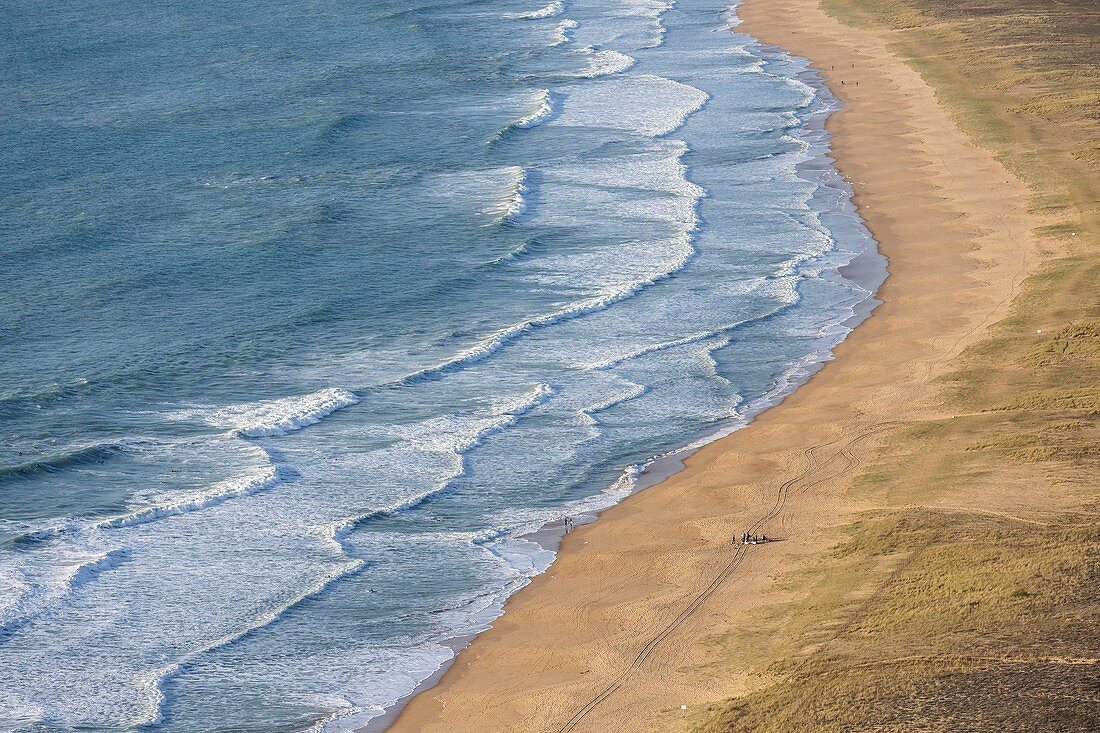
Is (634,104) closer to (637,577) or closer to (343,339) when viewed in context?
(343,339)

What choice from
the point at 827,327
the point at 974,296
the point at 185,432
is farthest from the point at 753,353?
the point at 185,432

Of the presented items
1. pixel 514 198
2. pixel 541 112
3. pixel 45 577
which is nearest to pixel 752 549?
pixel 45 577

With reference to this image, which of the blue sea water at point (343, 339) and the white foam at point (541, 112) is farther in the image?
the white foam at point (541, 112)

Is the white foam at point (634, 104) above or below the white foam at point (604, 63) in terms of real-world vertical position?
below

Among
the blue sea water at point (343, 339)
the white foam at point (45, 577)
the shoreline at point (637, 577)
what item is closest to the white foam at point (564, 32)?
the blue sea water at point (343, 339)

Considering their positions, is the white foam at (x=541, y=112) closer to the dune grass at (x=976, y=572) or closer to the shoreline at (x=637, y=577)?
the dune grass at (x=976, y=572)

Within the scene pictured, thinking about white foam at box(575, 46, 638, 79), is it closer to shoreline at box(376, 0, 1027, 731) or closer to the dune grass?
the dune grass
